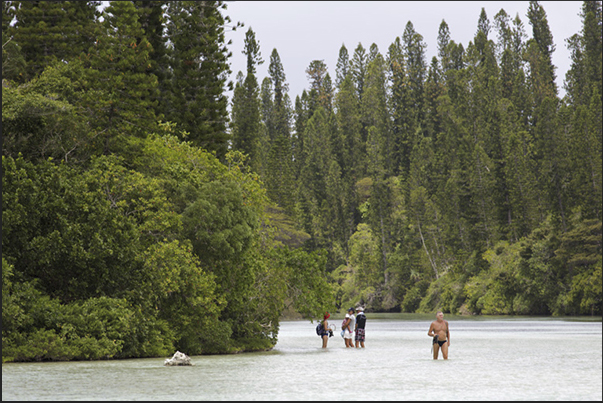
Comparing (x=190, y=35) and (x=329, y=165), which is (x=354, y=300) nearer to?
(x=329, y=165)

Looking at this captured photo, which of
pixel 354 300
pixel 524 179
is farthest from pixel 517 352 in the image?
pixel 354 300

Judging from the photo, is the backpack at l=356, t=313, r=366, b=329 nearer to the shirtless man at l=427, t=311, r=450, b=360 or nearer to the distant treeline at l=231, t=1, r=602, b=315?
the shirtless man at l=427, t=311, r=450, b=360

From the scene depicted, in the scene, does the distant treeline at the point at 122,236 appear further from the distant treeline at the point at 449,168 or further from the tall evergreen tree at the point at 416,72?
the tall evergreen tree at the point at 416,72

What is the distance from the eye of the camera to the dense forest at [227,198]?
25406 millimetres

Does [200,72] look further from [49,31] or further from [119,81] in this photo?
[119,81]

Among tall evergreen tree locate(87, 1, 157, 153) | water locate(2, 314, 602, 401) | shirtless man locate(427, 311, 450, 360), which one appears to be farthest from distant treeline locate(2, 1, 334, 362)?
shirtless man locate(427, 311, 450, 360)

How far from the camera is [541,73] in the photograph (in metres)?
111

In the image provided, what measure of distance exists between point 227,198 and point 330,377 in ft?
34.7

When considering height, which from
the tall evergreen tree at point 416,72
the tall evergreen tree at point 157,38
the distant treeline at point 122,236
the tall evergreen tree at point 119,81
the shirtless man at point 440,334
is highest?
the tall evergreen tree at point 416,72

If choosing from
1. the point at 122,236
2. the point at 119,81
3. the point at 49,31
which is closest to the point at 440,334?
the point at 122,236

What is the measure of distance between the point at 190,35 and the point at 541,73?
245 ft

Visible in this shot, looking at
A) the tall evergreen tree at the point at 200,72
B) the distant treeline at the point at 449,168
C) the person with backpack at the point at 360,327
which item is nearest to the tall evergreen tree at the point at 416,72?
the distant treeline at the point at 449,168

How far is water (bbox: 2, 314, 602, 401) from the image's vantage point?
1641 centimetres

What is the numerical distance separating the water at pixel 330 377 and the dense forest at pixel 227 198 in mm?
2449
